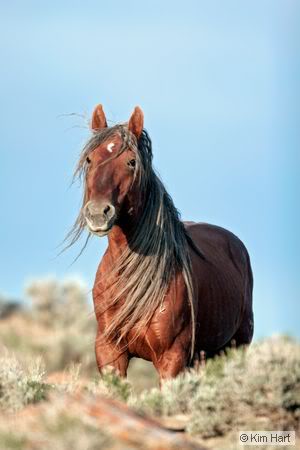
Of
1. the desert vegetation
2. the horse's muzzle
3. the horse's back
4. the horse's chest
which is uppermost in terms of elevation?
the horse's muzzle

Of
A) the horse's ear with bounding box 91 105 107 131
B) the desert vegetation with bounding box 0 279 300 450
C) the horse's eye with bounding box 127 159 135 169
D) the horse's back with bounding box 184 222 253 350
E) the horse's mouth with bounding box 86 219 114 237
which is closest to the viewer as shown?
the desert vegetation with bounding box 0 279 300 450

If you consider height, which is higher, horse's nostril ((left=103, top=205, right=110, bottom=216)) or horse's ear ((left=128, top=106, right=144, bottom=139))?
horse's ear ((left=128, top=106, right=144, bottom=139))

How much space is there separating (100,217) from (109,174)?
0.47 meters

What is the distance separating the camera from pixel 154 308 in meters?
9.29

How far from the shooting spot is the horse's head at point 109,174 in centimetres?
891

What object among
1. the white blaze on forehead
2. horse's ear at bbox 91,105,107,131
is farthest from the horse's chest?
horse's ear at bbox 91,105,107,131

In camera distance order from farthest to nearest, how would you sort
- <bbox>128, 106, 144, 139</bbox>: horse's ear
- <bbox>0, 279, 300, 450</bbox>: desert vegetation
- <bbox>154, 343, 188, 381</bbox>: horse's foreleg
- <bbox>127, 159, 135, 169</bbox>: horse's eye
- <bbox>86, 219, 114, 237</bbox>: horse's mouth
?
<bbox>128, 106, 144, 139</bbox>: horse's ear → <bbox>127, 159, 135, 169</bbox>: horse's eye → <bbox>154, 343, 188, 381</bbox>: horse's foreleg → <bbox>86, 219, 114, 237</bbox>: horse's mouth → <bbox>0, 279, 300, 450</bbox>: desert vegetation

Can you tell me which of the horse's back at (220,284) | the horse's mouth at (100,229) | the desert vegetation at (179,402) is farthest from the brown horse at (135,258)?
the desert vegetation at (179,402)

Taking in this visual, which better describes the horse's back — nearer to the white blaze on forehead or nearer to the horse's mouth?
the horse's mouth

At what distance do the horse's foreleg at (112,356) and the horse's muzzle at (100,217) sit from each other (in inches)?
39.5

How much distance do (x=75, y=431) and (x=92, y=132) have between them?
4.22m

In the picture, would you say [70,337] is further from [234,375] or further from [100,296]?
[234,375]

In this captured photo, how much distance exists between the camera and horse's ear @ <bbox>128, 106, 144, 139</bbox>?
9.58m

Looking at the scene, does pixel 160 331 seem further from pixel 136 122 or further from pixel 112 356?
pixel 136 122
